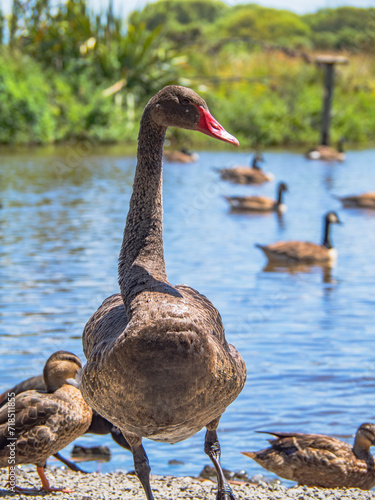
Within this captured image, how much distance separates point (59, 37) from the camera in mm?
38906

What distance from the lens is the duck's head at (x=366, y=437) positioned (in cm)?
601

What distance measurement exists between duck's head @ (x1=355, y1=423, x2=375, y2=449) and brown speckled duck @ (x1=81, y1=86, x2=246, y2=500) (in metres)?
1.96

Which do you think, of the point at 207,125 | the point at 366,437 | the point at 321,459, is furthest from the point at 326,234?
the point at 207,125

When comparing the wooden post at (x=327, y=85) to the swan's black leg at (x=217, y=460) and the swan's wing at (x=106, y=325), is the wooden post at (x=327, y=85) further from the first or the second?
the swan's black leg at (x=217, y=460)

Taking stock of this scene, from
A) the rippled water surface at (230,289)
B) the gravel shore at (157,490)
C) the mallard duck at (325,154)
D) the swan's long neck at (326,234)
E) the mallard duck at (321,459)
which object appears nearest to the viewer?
the gravel shore at (157,490)

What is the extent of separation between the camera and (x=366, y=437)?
6035mm

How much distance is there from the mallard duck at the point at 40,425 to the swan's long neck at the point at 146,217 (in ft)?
4.81

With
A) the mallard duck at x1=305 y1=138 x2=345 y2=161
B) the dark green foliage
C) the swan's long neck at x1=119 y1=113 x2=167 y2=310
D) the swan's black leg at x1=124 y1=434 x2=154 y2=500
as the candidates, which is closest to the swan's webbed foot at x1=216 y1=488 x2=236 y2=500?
the swan's black leg at x1=124 y1=434 x2=154 y2=500

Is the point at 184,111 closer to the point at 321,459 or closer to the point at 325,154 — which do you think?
the point at 321,459

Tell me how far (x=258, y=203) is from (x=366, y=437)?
13.8 meters

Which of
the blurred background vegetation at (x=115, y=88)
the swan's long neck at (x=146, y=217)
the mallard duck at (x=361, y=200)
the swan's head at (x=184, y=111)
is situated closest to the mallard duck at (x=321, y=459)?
the swan's long neck at (x=146, y=217)

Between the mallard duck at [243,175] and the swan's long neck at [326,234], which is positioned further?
the mallard duck at [243,175]

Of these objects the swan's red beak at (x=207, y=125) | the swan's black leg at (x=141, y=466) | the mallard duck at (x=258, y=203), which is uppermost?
the swan's red beak at (x=207, y=125)

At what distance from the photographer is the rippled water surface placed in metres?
7.03
